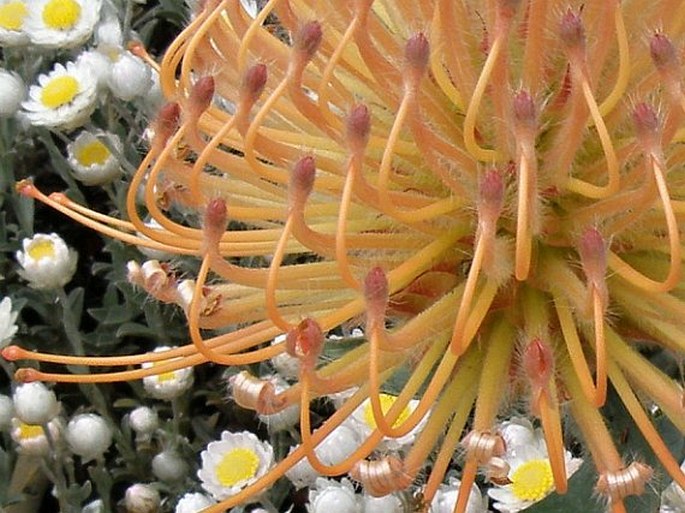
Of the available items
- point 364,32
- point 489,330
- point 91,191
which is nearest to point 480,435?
point 489,330

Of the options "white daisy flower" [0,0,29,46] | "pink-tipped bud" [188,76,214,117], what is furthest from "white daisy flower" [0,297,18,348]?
"pink-tipped bud" [188,76,214,117]

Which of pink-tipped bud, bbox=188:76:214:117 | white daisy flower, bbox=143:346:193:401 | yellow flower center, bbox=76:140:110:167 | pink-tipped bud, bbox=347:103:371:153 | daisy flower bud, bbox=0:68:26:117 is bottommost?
white daisy flower, bbox=143:346:193:401

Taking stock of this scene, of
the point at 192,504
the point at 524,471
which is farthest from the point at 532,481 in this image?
the point at 192,504

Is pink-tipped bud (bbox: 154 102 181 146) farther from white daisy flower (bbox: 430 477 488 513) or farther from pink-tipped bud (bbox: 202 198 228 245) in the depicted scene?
white daisy flower (bbox: 430 477 488 513)

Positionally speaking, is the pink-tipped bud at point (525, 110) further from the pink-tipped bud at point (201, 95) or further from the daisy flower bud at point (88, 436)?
the daisy flower bud at point (88, 436)

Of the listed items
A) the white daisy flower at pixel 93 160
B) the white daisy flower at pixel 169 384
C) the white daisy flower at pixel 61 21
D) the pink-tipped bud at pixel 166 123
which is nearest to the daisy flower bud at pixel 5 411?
the white daisy flower at pixel 169 384

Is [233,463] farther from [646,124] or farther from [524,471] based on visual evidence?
[646,124]
